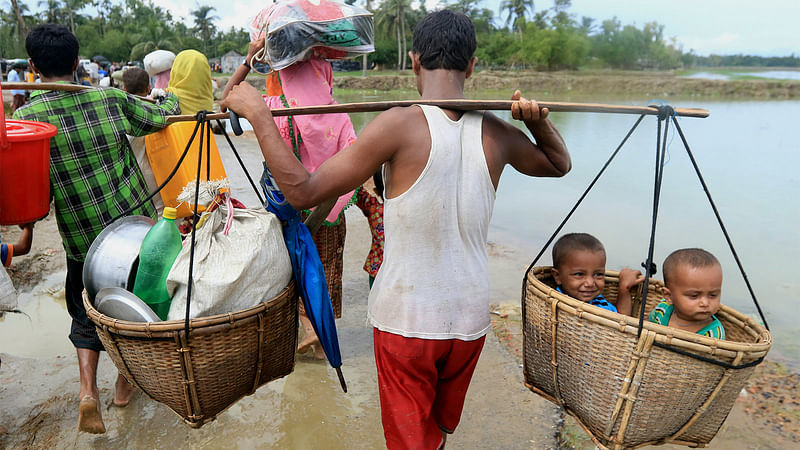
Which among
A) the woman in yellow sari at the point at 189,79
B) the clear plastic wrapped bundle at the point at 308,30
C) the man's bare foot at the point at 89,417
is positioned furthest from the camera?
the woman in yellow sari at the point at 189,79

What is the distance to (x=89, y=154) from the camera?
2.39m

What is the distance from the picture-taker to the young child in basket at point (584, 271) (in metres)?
1.98

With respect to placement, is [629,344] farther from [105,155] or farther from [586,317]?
[105,155]

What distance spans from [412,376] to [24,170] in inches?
62.4

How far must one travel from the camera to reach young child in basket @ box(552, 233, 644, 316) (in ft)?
6.49

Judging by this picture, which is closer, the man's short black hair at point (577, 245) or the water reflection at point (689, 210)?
the man's short black hair at point (577, 245)

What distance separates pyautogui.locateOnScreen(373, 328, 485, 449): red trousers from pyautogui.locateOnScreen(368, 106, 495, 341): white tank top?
4 cm

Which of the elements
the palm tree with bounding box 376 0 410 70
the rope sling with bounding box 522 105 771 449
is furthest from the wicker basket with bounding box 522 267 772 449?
the palm tree with bounding box 376 0 410 70

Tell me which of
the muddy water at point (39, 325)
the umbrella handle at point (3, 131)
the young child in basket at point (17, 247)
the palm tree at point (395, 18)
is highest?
the palm tree at point (395, 18)

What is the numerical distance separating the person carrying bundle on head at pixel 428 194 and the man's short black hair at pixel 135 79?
94.7 inches

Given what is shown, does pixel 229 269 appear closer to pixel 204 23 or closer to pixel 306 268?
pixel 306 268

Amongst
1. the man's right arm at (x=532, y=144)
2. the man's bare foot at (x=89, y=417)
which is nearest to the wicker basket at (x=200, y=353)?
the man's bare foot at (x=89, y=417)

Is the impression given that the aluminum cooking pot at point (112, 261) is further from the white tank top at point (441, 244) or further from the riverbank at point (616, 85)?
the riverbank at point (616, 85)

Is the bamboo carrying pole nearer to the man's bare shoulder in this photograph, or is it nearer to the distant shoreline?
the man's bare shoulder
